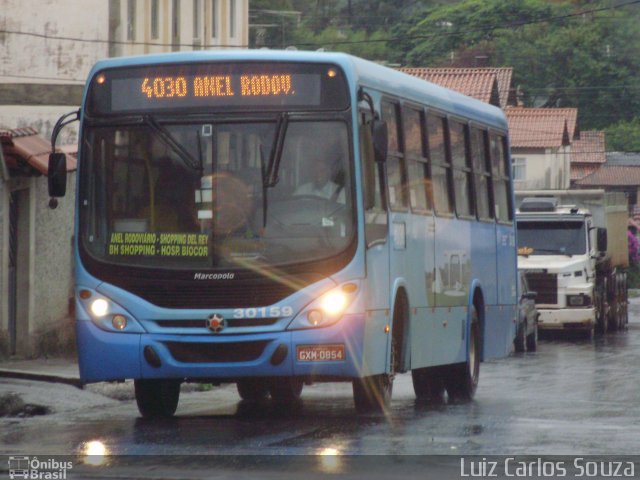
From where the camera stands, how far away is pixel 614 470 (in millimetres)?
10805

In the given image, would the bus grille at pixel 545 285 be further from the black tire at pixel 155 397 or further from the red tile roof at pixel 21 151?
the black tire at pixel 155 397

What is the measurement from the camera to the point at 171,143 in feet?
45.7

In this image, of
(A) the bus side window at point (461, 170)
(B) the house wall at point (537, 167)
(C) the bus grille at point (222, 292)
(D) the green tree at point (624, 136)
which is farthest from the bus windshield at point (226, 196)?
(D) the green tree at point (624, 136)

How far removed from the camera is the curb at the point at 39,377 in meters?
18.3

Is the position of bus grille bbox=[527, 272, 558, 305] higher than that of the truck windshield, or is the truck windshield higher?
the truck windshield

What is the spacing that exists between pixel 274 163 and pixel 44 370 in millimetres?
7133

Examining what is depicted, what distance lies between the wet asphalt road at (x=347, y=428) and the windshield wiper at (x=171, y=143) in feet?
6.92

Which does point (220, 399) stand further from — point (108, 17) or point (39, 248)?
point (108, 17)

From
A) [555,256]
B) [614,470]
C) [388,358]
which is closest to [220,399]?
[388,358]

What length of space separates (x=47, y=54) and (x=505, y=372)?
21417 mm

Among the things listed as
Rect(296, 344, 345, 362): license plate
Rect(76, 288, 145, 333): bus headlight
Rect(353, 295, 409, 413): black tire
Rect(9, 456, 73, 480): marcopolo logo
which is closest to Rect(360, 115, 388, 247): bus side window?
Rect(296, 344, 345, 362): license plate

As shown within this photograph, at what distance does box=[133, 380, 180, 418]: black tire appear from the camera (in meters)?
15.0

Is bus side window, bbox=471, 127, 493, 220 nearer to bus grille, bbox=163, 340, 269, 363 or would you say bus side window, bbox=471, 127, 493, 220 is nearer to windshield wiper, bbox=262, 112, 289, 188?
windshield wiper, bbox=262, 112, 289, 188

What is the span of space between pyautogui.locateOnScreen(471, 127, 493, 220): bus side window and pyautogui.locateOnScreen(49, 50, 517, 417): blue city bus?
13.2 ft
